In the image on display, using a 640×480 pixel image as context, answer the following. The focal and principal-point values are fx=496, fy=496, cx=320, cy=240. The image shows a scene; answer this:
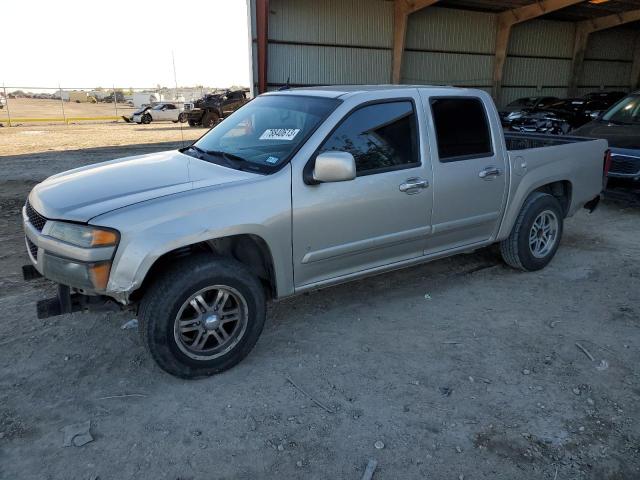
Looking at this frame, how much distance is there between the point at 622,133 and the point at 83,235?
7.74m

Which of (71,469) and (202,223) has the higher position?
(202,223)

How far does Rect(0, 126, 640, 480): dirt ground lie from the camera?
2488 mm

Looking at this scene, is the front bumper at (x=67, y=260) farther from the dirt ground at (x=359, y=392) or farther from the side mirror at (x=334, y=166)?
the side mirror at (x=334, y=166)

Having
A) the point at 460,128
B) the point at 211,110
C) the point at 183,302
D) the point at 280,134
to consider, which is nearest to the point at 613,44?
the point at 211,110

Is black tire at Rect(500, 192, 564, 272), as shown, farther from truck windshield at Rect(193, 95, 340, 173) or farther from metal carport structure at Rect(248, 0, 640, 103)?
metal carport structure at Rect(248, 0, 640, 103)

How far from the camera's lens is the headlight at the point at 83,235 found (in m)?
2.71

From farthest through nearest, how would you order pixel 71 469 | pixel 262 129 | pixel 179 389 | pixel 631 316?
pixel 631 316
pixel 262 129
pixel 179 389
pixel 71 469

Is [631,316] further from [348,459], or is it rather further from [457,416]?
[348,459]

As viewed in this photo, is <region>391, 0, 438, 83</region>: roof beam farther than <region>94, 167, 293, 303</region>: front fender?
Yes

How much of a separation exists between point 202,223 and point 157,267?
1.48 ft

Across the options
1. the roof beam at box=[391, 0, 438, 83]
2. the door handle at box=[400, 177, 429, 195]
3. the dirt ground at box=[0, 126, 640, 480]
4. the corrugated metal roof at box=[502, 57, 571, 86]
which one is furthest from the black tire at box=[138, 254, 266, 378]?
the corrugated metal roof at box=[502, 57, 571, 86]

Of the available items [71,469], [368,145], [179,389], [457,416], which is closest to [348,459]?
[457,416]

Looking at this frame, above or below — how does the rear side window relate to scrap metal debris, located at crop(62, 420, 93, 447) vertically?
above

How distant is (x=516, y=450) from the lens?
256 cm
